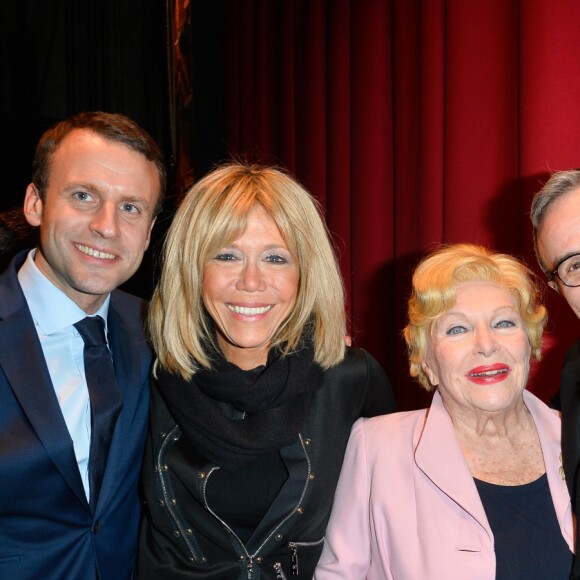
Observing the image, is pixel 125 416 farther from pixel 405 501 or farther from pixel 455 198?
Answer: pixel 455 198

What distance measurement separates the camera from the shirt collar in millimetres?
1807

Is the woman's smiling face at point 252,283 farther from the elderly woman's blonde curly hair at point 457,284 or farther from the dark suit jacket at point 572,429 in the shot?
the dark suit jacket at point 572,429

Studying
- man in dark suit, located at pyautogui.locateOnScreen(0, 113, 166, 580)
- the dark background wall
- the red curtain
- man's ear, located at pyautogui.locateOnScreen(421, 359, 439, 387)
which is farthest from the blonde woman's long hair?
the dark background wall

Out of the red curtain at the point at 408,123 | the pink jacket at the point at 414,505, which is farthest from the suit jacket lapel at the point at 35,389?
the red curtain at the point at 408,123

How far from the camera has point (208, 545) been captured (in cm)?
183

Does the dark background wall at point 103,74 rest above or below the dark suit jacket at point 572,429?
above

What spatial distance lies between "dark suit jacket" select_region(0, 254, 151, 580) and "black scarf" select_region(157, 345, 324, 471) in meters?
0.18

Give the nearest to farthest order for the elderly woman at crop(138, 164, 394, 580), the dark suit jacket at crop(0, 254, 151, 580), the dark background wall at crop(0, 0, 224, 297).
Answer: the dark suit jacket at crop(0, 254, 151, 580) → the elderly woman at crop(138, 164, 394, 580) → the dark background wall at crop(0, 0, 224, 297)

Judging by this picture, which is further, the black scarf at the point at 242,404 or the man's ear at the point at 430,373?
the man's ear at the point at 430,373

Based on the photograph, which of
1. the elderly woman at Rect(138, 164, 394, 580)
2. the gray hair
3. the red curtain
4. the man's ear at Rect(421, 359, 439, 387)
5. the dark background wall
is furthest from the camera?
the dark background wall

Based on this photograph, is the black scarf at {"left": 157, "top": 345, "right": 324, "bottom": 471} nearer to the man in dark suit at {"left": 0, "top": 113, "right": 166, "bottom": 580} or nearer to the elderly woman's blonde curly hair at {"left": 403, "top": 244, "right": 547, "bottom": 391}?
the man in dark suit at {"left": 0, "top": 113, "right": 166, "bottom": 580}

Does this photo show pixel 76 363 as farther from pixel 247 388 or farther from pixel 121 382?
pixel 247 388

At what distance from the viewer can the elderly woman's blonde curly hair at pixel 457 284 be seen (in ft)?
6.16

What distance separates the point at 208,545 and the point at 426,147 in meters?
1.79
